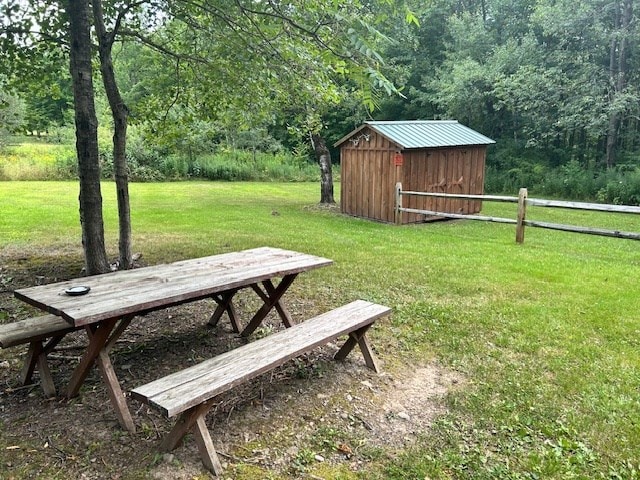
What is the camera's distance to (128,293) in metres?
→ 2.89

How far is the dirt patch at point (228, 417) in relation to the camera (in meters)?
2.43

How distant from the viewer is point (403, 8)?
11.6ft

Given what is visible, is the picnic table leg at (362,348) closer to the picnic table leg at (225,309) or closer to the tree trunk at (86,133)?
the picnic table leg at (225,309)

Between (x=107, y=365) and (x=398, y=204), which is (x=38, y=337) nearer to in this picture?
(x=107, y=365)

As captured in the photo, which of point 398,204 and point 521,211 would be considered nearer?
point 521,211

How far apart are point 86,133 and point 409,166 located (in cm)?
716

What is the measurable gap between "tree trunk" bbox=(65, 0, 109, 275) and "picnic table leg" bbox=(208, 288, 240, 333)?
1616mm

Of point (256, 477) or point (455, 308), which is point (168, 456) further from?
point (455, 308)

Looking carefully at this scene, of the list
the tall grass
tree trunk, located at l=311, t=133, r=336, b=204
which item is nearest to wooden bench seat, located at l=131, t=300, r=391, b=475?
tree trunk, located at l=311, t=133, r=336, b=204

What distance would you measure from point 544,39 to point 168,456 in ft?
66.5

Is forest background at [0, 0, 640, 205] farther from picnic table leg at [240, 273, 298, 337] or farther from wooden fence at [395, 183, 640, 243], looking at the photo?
picnic table leg at [240, 273, 298, 337]

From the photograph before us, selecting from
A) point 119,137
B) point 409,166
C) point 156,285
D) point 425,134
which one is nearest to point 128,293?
point 156,285

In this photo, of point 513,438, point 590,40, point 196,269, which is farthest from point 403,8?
point 590,40

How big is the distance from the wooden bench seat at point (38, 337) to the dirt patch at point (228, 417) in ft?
0.29
